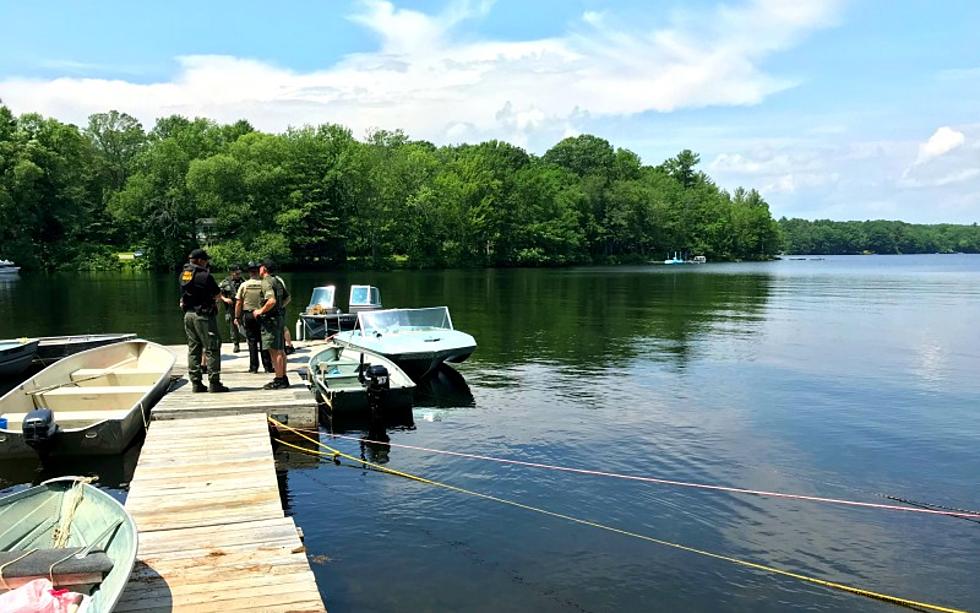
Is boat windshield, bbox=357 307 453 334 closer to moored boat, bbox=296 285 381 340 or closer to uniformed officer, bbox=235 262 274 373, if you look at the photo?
moored boat, bbox=296 285 381 340

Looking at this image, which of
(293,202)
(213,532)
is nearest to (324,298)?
(213,532)

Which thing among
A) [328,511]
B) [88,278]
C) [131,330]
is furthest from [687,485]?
[88,278]

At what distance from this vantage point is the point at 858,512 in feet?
32.7

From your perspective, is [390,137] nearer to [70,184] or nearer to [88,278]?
[70,184]

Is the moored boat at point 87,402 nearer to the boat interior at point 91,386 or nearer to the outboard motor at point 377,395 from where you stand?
the boat interior at point 91,386

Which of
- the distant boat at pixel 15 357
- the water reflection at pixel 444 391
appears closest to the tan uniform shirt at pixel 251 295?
the water reflection at pixel 444 391

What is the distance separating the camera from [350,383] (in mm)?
15391

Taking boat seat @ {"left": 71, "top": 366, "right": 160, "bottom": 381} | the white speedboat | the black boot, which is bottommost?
the black boot

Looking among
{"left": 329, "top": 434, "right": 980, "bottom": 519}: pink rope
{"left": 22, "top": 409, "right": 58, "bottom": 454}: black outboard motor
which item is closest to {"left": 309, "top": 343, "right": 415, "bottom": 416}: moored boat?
→ {"left": 329, "top": 434, "right": 980, "bottom": 519}: pink rope

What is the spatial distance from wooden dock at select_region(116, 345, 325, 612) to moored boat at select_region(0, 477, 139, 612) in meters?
0.43

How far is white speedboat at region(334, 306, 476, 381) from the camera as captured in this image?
1758 cm

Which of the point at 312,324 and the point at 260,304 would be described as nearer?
the point at 260,304

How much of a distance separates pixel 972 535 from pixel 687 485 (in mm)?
3695

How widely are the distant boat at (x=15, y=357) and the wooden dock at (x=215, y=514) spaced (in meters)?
8.73
